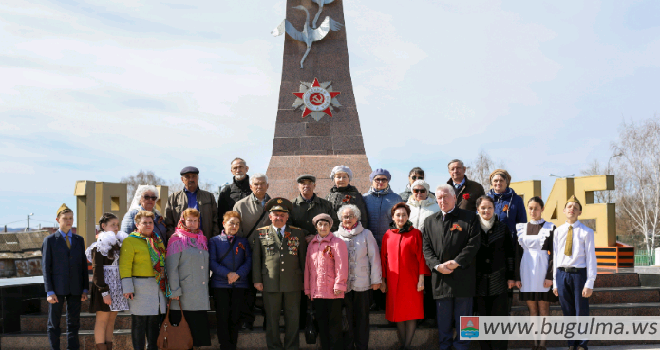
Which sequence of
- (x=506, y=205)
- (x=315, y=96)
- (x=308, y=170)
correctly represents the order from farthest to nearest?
(x=315, y=96), (x=308, y=170), (x=506, y=205)

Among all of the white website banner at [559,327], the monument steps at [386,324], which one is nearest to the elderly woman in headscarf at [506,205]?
the white website banner at [559,327]

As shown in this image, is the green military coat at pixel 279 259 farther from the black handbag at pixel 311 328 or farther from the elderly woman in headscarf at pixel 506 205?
the elderly woman in headscarf at pixel 506 205

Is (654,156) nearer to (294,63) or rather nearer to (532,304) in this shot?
(294,63)

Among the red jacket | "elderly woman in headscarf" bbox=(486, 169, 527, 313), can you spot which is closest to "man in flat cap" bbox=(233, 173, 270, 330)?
the red jacket

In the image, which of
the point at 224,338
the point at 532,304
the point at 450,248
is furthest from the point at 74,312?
the point at 532,304

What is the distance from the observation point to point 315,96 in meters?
9.45

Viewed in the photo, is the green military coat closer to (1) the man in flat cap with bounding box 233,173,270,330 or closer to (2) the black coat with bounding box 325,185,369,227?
(1) the man in flat cap with bounding box 233,173,270,330

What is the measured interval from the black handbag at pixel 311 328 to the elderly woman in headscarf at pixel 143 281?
1.31 m

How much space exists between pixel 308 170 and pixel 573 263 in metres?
5.05

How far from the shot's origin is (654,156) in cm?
2094

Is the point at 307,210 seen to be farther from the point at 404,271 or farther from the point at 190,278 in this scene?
the point at 190,278

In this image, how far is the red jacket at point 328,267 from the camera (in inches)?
178

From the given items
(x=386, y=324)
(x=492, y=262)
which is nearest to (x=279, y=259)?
(x=386, y=324)

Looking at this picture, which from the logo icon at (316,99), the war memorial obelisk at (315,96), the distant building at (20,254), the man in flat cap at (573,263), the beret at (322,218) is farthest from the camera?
the distant building at (20,254)
